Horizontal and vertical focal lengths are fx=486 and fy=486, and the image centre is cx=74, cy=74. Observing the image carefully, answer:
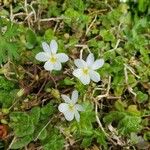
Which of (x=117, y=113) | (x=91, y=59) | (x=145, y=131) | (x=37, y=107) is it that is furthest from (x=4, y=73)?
(x=145, y=131)

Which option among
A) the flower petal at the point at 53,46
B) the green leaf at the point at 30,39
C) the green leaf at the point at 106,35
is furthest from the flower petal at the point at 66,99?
the green leaf at the point at 106,35

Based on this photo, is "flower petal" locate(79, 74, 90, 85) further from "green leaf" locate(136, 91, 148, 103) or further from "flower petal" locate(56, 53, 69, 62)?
"green leaf" locate(136, 91, 148, 103)

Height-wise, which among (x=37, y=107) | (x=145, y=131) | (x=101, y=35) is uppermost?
(x=101, y=35)

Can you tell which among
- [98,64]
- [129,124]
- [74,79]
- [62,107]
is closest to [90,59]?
[98,64]

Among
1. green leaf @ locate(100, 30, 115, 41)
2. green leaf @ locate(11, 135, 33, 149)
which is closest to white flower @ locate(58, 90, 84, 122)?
green leaf @ locate(11, 135, 33, 149)

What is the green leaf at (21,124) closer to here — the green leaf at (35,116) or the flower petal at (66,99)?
the green leaf at (35,116)

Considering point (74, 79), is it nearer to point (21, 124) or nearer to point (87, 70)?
point (87, 70)

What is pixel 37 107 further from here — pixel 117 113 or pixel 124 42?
pixel 124 42
